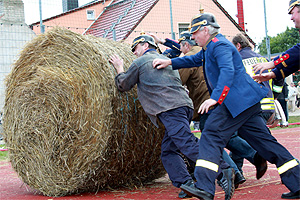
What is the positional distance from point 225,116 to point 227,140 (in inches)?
9.9

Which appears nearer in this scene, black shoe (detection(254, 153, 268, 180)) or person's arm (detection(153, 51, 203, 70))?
person's arm (detection(153, 51, 203, 70))

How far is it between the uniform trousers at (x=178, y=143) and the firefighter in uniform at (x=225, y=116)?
0.43m

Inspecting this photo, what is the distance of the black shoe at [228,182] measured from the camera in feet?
14.4

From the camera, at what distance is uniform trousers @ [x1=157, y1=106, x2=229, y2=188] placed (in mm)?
4809

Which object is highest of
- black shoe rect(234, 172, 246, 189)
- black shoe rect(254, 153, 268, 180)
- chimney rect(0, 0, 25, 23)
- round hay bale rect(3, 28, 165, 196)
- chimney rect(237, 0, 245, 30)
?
chimney rect(237, 0, 245, 30)

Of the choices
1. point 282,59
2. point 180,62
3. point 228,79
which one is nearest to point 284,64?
point 282,59

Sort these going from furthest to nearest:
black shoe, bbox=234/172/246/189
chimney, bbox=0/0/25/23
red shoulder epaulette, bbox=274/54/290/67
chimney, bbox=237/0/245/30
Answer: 1. chimney, bbox=237/0/245/30
2. chimney, bbox=0/0/25/23
3. black shoe, bbox=234/172/246/189
4. red shoulder epaulette, bbox=274/54/290/67

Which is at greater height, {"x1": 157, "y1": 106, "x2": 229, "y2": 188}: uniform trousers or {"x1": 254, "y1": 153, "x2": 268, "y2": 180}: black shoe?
{"x1": 157, "y1": 106, "x2": 229, "y2": 188}: uniform trousers

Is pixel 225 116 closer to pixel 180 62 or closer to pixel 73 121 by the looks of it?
pixel 180 62

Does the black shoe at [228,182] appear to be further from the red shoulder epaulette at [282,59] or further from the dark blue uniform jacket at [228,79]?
the red shoulder epaulette at [282,59]

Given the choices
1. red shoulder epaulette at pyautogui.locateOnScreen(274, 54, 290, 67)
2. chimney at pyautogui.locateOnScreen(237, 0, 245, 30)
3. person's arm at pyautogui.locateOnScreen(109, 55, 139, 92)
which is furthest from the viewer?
chimney at pyautogui.locateOnScreen(237, 0, 245, 30)

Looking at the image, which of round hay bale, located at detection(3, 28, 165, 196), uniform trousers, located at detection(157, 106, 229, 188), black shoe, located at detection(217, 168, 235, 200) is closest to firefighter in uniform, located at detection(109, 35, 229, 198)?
uniform trousers, located at detection(157, 106, 229, 188)

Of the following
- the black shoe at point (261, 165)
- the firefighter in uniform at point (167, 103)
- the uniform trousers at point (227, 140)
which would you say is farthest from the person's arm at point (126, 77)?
the black shoe at point (261, 165)

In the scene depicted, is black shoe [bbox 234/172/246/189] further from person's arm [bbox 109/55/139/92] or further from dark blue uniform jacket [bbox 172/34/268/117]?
person's arm [bbox 109/55/139/92]
